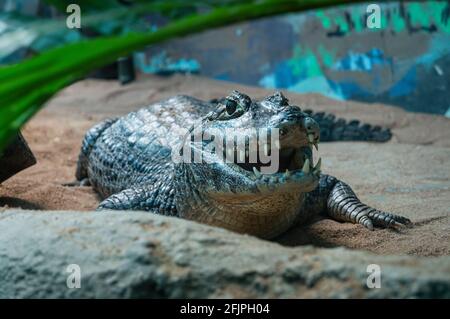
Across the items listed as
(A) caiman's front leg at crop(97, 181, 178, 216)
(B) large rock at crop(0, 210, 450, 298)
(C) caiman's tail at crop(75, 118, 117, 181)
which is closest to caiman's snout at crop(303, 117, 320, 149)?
(B) large rock at crop(0, 210, 450, 298)

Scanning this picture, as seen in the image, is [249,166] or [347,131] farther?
[347,131]

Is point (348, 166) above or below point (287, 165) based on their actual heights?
below

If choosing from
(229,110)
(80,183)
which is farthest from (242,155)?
(80,183)

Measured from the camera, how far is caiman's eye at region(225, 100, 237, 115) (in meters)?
2.89

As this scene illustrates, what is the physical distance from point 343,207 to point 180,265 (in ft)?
6.40

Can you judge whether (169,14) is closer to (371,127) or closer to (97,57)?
(97,57)

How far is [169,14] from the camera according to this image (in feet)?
4.05

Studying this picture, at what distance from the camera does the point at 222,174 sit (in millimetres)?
2789

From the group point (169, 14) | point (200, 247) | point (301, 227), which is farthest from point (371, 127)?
point (169, 14)

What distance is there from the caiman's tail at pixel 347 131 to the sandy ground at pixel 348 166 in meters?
0.14

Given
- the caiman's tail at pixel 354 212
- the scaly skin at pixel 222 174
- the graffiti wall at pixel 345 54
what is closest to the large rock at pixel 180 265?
the scaly skin at pixel 222 174

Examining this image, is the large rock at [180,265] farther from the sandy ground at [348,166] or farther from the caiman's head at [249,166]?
the sandy ground at [348,166]

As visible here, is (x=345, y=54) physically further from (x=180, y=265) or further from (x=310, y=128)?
(x=180, y=265)

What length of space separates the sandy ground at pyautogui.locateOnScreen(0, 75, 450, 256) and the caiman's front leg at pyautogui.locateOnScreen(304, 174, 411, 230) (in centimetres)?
7
